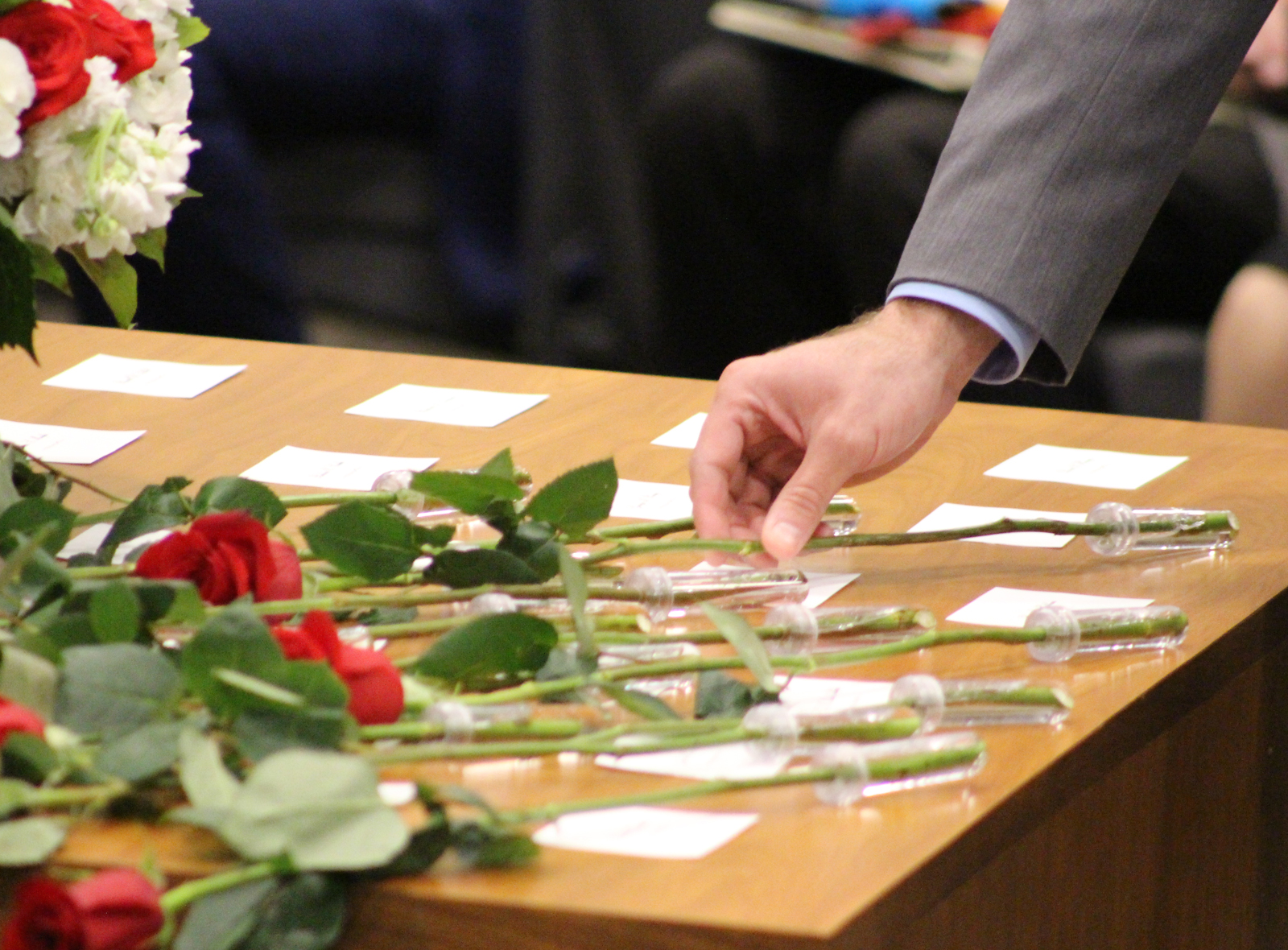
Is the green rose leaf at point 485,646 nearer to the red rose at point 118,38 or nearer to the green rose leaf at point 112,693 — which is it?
the green rose leaf at point 112,693

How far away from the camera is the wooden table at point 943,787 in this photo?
0.57 m

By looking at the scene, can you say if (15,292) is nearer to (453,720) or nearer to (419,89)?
(453,720)

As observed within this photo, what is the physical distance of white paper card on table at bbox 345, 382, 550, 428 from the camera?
1236 millimetres

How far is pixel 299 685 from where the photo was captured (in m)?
0.57

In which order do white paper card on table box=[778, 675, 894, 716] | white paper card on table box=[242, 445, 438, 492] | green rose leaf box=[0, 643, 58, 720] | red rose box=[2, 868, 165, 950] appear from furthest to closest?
white paper card on table box=[242, 445, 438, 492] < white paper card on table box=[778, 675, 894, 716] < green rose leaf box=[0, 643, 58, 720] < red rose box=[2, 868, 165, 950]

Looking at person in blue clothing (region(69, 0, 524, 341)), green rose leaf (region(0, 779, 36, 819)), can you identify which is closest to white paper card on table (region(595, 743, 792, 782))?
green rose leaf (region(0, 779, 36, 819))

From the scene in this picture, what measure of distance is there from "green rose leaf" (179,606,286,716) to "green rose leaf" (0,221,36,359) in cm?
28

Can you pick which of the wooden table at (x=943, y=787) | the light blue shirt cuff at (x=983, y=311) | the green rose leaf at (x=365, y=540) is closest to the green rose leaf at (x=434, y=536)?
the green rose leaf at (x=365, y=540)

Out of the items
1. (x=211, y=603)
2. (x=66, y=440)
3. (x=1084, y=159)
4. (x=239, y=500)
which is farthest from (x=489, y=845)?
(x=66, y=440)

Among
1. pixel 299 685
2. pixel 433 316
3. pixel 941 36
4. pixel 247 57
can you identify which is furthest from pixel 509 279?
pixel 299 685

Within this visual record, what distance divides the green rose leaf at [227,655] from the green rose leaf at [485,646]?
0.10 metres

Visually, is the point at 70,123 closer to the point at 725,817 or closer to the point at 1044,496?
the point at 725,817

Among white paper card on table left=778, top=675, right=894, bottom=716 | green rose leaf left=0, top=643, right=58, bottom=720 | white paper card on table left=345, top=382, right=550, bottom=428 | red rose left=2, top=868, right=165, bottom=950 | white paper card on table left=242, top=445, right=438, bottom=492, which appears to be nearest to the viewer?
red rose left=2, top=868, right=165, bottom=950

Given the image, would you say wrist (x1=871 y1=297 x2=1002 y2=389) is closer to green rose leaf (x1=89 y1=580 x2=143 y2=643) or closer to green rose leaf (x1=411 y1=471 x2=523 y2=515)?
green rose leaf (x1=411 y1=471 x2=523 y2=515)
